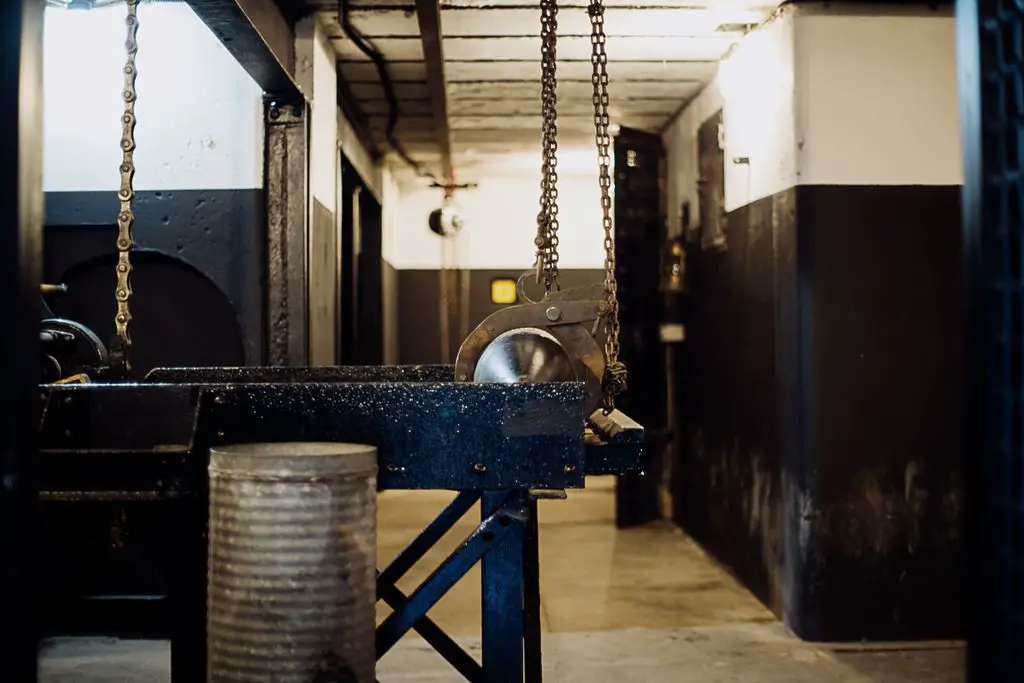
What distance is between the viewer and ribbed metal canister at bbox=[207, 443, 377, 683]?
6.05 feet

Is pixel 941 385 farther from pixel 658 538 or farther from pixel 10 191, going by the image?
pixel 10 191

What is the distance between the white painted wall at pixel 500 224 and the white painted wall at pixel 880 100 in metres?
4.90

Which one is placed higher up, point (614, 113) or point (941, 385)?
point (614, 113)

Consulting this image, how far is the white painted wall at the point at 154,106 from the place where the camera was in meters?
3.96

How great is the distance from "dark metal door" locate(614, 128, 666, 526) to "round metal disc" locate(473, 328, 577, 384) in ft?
11.6

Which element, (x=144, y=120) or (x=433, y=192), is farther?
(x=433, y=192)

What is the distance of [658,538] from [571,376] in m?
3.50

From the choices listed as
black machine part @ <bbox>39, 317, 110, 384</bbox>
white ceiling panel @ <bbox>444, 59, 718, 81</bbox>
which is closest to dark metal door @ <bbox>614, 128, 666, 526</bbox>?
white ceiling panel @ <bbox>444, 59, 718, 81</bbox>

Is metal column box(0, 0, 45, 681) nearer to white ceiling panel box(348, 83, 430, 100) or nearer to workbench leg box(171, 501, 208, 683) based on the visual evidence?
workbench leg box(171, 501, 208, 683)

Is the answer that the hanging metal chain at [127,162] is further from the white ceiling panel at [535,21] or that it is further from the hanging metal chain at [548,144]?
the white ceiling panel at [535,21]

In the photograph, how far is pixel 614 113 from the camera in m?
6.13

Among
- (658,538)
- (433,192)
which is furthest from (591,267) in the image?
(658,538)

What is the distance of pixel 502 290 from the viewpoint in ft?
28.5

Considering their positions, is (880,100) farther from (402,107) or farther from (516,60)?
(402,107)
